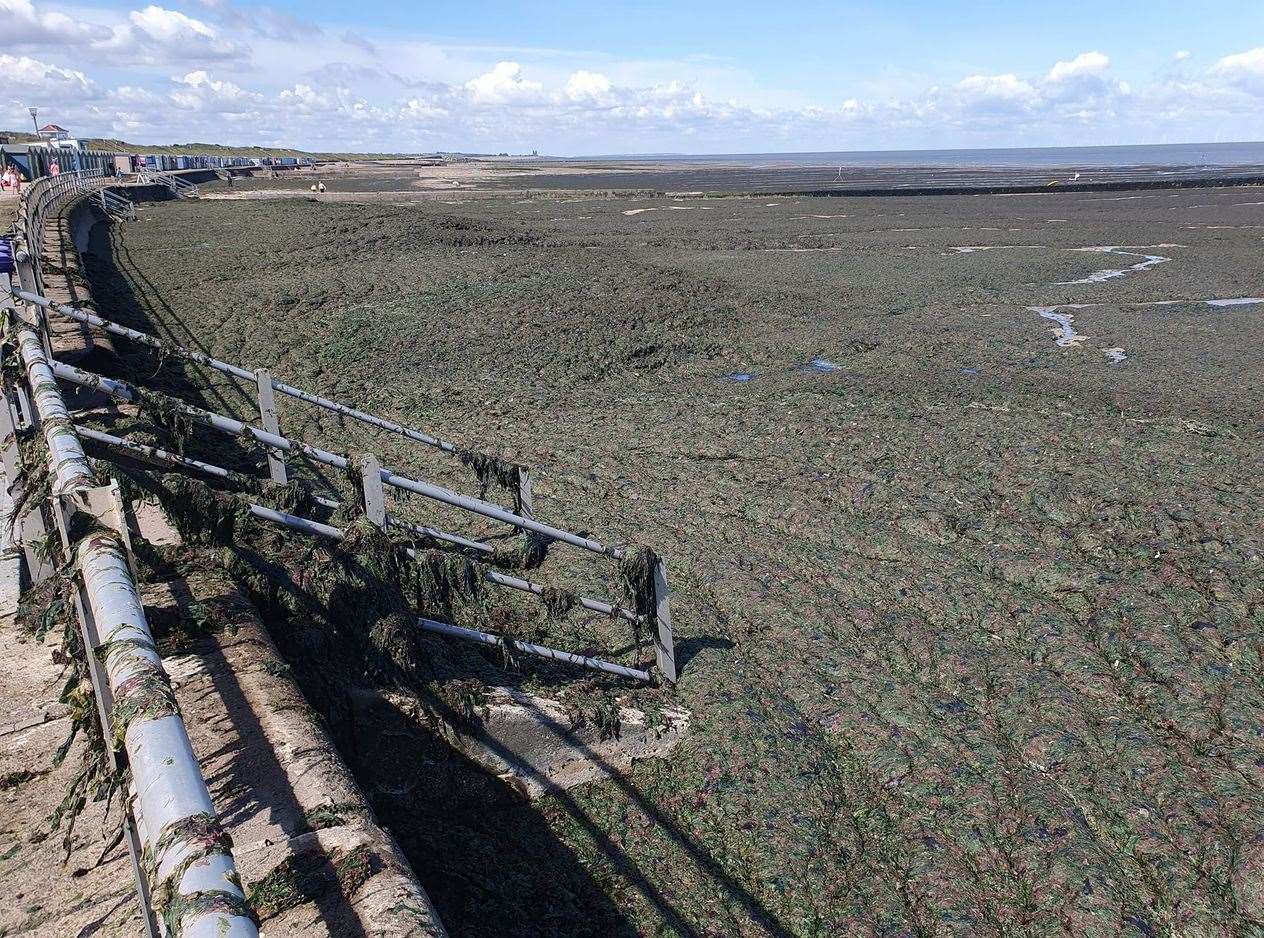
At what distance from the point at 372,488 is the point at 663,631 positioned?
69.2 inches

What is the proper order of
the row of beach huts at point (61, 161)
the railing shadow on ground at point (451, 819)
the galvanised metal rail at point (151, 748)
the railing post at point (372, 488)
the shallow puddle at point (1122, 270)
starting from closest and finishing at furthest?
the galvanised metal rail at point (151, 748) → the railing shadow on ground at point (451, 819) → the railing post at point (372, 488) → the shallow puddle at point (1122, 270) → the row of beach huts at point (61, 161)

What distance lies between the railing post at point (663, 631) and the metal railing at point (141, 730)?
2906 millimetres

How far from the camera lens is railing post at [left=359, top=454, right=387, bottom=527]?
4750 mm

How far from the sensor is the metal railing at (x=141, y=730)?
1413mm

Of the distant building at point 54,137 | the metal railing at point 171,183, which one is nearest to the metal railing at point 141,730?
the metal railing at point 171,183

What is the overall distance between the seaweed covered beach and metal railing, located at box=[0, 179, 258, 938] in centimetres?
188

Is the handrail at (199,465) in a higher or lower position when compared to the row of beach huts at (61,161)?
lower

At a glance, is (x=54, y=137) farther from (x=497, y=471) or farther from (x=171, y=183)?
(x=497, y=471)

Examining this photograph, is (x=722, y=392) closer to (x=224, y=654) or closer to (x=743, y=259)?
(x=224, y=654)

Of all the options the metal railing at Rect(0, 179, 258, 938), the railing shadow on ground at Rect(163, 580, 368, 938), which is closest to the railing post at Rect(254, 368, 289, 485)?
the metal railing at Rect(0, 179, 258, 938)

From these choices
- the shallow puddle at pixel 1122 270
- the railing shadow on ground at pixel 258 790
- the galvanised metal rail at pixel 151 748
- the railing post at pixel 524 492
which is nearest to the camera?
the galvanised metal rail at pixel 151 748

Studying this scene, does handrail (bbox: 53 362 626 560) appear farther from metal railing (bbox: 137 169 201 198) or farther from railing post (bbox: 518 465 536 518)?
metal railing (bbox: 137 169 201 198)

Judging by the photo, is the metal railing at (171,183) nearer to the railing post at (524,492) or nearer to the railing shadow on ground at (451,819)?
the railing post at (524,492)

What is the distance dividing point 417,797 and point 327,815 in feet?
4.35
